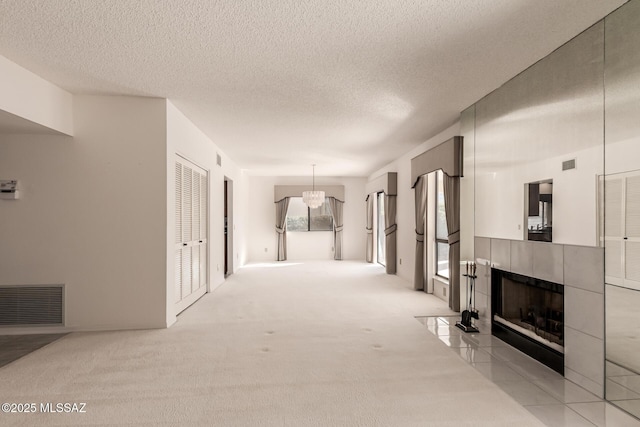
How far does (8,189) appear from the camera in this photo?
3.90 m

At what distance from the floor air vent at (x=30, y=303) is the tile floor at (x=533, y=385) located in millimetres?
4216

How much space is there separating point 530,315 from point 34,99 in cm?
515

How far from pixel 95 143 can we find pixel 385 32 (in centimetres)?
336

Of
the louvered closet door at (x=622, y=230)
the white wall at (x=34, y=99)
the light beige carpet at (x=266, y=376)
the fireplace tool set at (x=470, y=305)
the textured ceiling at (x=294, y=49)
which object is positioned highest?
the textured ceiling at (x=294, y=49)

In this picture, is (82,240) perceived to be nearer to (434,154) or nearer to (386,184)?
(434,154)

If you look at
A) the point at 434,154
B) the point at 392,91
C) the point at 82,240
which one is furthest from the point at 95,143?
the point at 434,154

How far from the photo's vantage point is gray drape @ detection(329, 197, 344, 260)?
10953mm

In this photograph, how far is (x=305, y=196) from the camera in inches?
368

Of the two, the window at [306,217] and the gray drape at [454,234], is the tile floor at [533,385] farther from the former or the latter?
the window at [306,217]

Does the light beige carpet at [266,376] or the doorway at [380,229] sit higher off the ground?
the doorway at [380,229]

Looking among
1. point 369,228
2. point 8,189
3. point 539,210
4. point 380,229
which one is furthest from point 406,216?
point 8,189

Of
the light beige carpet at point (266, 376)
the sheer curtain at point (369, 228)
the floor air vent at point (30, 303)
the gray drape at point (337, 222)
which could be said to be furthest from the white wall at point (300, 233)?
the floor air vent at point (30, 303)

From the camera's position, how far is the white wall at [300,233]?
36.0ft

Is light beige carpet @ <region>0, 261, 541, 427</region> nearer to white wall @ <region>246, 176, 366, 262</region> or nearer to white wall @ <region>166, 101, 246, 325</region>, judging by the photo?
white wall @ <region>166, 101, 246, 325</region>
